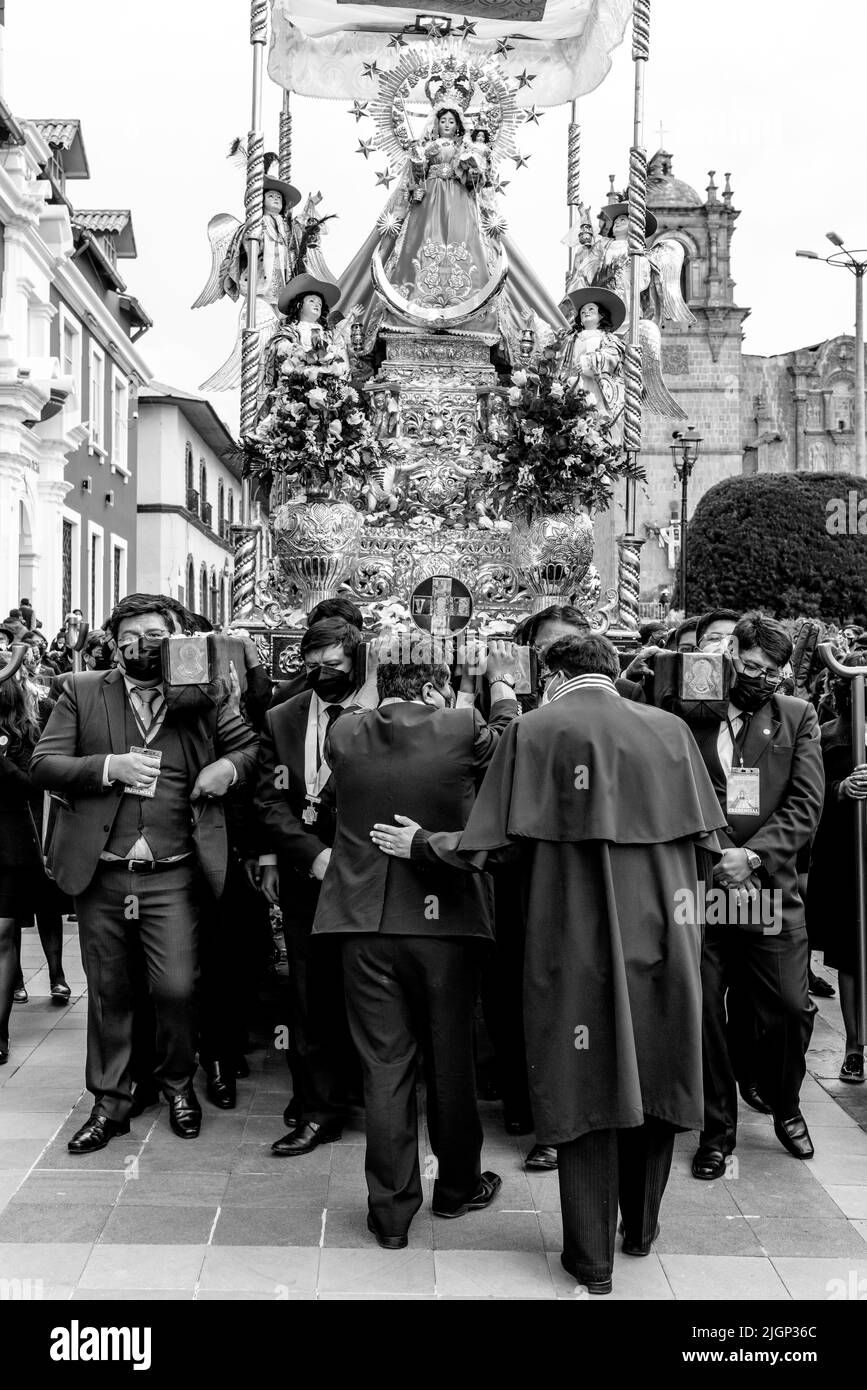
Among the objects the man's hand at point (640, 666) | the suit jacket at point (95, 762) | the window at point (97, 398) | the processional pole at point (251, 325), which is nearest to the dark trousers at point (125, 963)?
the suit jacket at point (95, 762)

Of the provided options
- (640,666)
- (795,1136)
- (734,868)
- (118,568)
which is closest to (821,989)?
(640,666)

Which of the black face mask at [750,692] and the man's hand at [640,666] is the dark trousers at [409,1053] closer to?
the black face mask at [750,692]

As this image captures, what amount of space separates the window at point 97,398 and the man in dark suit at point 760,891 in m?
22.1

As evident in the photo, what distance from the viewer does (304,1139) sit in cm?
491

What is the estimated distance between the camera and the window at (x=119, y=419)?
27.8m

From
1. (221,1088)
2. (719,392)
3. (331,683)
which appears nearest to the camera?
(331,683)

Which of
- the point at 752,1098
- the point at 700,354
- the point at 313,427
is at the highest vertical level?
the point at 700,354

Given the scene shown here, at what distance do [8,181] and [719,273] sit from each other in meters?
38.4

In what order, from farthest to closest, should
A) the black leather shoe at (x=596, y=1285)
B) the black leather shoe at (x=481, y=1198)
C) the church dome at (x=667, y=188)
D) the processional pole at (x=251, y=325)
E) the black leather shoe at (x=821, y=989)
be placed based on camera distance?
the church dome at (x=667, y=188) < the processional pole at (x=251, y=325) < the black leather shoe at (x=821, y=989) < the black leather shoe at (x=481, y=1198) < the black leather shoe at (x=596, y=1285)

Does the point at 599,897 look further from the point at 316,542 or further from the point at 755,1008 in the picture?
the point at 316,542

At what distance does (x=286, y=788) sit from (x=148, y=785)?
0.53 m

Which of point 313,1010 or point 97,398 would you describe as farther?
point 97,398

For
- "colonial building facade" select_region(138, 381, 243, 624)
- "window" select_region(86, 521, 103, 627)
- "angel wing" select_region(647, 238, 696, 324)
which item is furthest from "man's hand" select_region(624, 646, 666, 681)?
"colonial building facade" select_region(138, 381, 243, 624)
